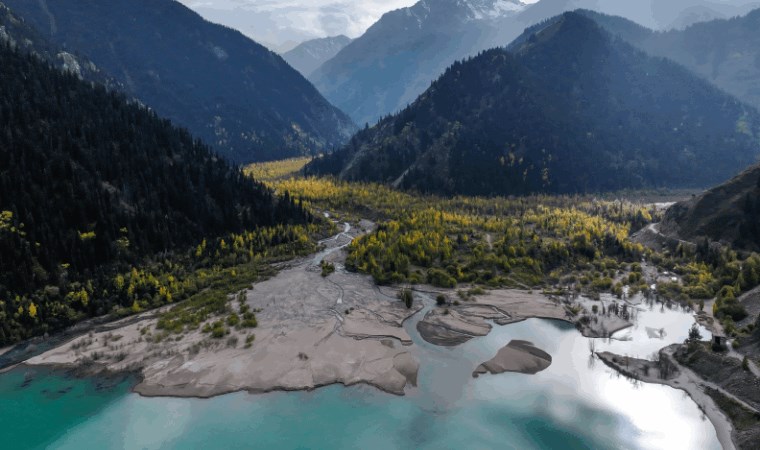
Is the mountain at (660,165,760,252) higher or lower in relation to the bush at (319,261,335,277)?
higher

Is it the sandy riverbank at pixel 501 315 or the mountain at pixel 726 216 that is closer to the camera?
the sandy riverbank at pixel 501 315

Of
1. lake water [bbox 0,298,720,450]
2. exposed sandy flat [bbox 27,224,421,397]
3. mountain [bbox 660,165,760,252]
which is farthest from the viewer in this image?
mountain [bbox 660,165,760,252]

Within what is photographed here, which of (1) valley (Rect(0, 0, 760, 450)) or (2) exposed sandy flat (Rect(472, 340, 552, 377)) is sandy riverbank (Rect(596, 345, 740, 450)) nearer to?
(1) valley (Rect(0, 0, 760, 450))

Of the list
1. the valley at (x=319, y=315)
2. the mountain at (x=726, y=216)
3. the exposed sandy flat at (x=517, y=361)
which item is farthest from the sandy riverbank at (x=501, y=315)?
the mountain at (x=726, y=216)

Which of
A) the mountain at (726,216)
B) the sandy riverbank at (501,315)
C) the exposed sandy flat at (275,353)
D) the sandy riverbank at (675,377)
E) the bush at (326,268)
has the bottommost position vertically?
the sandy riverbank at (675,377)

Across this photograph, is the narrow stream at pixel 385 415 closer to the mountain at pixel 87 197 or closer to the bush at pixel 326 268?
the mountain at pixel 87 197

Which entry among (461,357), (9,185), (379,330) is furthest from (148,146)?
(461,357)

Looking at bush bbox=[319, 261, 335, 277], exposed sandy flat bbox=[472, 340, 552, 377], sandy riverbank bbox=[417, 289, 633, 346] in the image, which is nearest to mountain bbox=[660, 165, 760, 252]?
sandy riverbank bbox=[417, 289, 633, 346]
